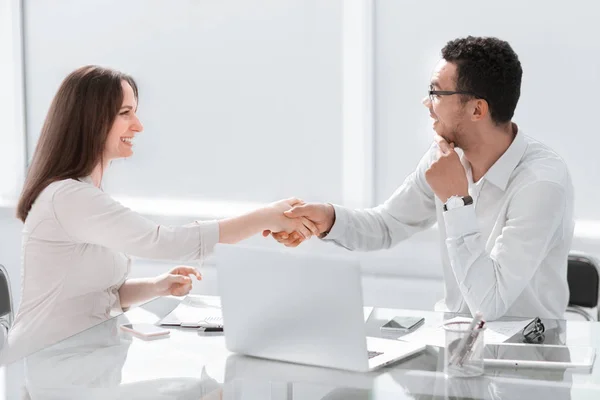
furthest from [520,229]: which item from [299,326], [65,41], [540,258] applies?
[65,41]

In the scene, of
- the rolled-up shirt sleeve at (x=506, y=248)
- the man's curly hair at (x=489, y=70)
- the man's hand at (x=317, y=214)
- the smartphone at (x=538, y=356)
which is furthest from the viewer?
the man's hand at (x=317, y=214)

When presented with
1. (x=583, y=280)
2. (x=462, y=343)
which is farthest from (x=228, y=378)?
(x=583, y=280)

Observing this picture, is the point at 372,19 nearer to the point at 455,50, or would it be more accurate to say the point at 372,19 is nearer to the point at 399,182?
the point at 399,182

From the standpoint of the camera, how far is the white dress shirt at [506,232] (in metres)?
2.18

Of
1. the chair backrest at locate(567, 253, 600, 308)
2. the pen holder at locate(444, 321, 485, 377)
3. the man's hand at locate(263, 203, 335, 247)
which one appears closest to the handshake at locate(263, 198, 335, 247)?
the man's hand at locate(263, 203, 335, 247)

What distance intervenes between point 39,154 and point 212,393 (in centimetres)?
121

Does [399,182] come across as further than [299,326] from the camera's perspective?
Yes

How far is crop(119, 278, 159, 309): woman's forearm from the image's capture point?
98.5 inches

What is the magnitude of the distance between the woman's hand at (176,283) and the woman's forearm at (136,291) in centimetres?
2

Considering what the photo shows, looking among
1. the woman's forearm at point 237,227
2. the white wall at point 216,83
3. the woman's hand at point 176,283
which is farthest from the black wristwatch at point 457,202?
the white wall at point 216,83

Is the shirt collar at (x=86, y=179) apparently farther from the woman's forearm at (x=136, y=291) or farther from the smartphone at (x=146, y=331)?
the smartphone at (x=146, y=331)

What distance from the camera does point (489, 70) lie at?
2.44m

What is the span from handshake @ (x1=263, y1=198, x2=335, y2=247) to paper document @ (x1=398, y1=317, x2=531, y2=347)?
2.24 feet

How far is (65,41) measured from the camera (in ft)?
14.3
